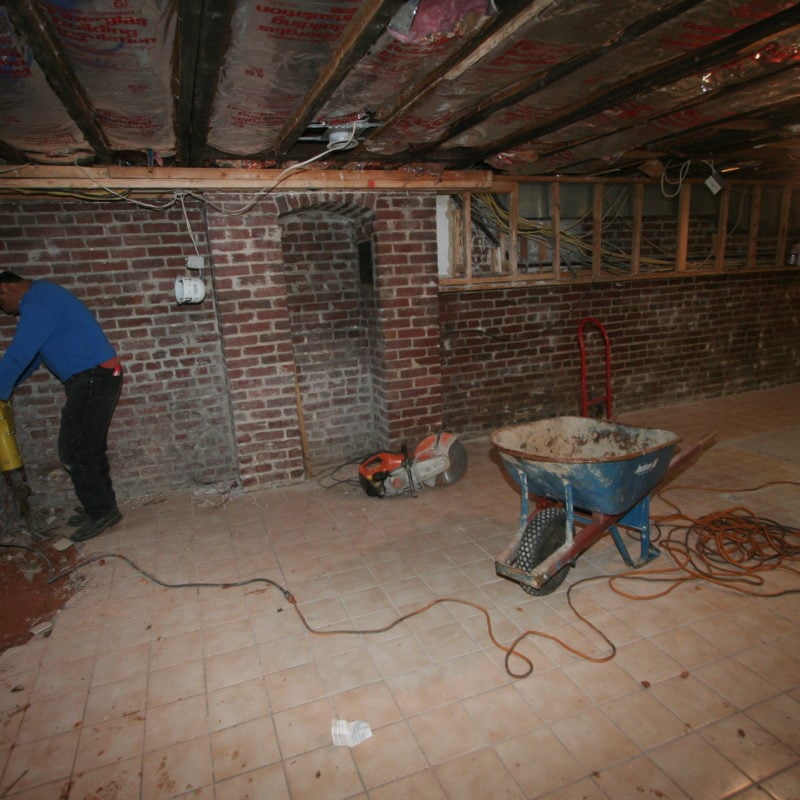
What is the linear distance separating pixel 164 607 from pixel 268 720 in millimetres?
1058

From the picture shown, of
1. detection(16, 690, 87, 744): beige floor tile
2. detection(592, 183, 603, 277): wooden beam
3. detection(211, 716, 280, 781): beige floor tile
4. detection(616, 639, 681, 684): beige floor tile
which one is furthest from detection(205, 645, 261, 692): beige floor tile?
detection(592, 183, 603, 277): wooden beam

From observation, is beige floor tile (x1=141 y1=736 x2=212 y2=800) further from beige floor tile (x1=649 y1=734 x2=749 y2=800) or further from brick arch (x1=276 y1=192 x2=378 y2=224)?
brick arch (x1=276 y1=192 x2=378 y2=224)

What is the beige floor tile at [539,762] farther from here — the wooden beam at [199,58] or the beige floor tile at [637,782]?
the wooden beam at [199,58]

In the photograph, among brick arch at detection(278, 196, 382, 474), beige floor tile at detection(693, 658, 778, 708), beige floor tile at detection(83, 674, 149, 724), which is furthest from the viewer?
brick arch at detection(278, 196, 382, 474)

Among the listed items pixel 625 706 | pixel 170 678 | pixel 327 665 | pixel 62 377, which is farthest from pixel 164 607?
pixel 625 706

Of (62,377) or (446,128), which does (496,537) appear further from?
(62,377)

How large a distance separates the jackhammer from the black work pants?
0.25 m

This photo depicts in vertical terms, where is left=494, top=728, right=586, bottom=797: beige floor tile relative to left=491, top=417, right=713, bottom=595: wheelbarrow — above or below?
below

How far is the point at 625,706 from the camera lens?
1914 mm

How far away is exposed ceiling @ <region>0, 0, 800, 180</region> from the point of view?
1.81 meters

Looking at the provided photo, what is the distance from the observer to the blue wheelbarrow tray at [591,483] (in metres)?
2.32

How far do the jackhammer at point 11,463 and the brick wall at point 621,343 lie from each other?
337 cm

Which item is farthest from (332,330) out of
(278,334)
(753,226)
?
(753,226)

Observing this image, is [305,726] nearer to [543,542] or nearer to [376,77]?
[543,542]
